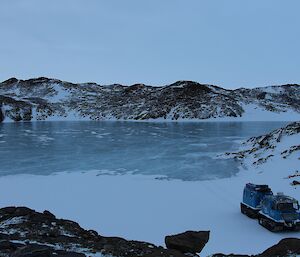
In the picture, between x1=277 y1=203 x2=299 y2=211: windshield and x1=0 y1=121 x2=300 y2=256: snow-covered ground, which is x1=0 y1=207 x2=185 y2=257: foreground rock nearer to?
x1=0 y1=121 x2=300 y2=256: snow-covered ground

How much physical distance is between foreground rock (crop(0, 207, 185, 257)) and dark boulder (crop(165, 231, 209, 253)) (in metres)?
0.42

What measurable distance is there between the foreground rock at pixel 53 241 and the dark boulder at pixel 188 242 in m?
0.42

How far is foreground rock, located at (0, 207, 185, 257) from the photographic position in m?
9.57

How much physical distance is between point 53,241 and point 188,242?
13.0 feet

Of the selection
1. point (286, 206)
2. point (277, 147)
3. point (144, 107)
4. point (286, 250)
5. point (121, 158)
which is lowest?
point (121, 158)

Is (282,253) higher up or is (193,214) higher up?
(282,253)

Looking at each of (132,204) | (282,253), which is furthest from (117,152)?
(282,253)

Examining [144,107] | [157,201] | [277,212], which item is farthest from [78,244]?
[144,107]

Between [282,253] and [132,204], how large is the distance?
12.7m

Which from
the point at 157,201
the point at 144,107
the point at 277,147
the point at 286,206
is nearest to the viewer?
the point at 286,206

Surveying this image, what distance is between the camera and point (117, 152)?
45219 millimetres

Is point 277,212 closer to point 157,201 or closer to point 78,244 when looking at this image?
point 157,201

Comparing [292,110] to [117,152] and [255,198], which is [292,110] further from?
[255,198]

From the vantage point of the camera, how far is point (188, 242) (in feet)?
35.8
